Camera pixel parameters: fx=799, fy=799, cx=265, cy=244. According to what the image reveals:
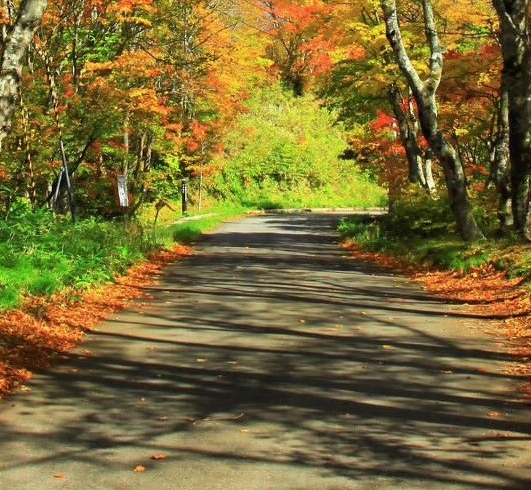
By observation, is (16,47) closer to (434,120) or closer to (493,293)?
(493,293)

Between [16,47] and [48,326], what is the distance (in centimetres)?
328

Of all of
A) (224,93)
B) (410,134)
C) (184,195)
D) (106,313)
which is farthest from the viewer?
(184,195)

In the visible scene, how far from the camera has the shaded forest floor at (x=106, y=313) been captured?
25.9 feet

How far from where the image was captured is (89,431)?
5.68 metres

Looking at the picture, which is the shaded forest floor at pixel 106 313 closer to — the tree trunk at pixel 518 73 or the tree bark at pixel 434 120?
the tree bark at pixel 434 120

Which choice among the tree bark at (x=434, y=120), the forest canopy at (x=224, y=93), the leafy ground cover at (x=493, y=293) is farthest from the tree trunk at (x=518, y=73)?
the tree bark at (x=434, y=120)

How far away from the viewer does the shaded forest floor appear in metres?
7.90

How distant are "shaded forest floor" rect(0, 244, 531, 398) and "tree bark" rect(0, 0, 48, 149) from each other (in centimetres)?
246

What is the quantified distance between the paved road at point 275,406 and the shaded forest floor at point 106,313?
0.26 meters

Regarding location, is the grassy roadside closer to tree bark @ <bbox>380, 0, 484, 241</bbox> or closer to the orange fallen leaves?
tree bark @ <bbox>380, 0, 484, 241</bbox>

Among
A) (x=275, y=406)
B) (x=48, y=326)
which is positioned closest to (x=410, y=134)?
(x=48, y=326)

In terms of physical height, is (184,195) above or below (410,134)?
below

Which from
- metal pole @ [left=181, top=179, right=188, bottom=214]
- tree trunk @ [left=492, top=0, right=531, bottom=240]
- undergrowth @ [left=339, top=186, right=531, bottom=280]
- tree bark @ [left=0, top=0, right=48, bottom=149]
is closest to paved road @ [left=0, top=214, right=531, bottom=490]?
tree bark @ [left=0, top=0, right=48, bottom=149]

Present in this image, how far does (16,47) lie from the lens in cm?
933
